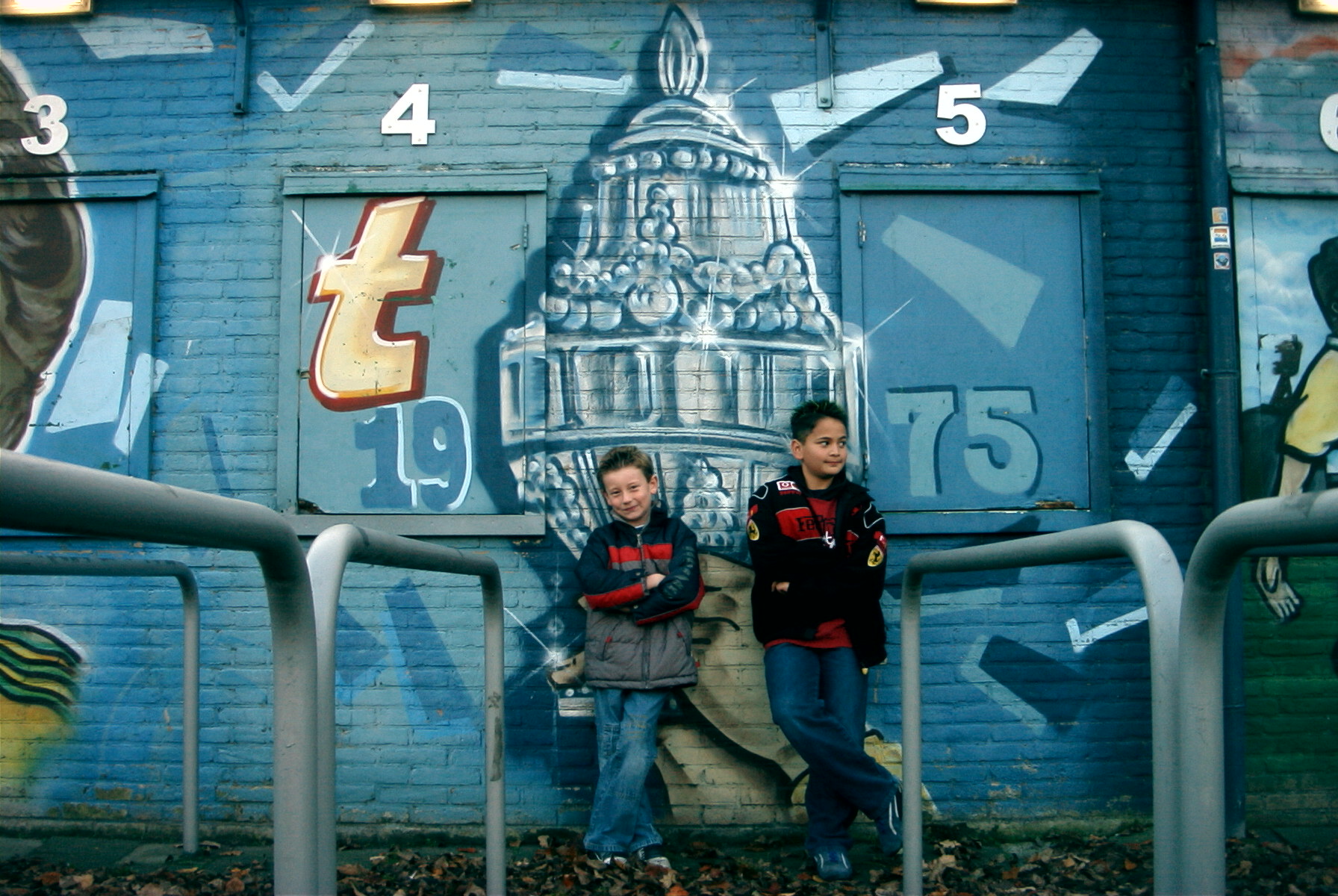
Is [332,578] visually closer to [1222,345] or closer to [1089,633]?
[1089,633]

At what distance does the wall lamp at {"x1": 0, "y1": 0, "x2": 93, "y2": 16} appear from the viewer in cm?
511

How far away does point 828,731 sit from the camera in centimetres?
403

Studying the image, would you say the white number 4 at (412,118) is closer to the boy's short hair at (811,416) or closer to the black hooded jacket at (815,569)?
the boy's short hair at (811,416)

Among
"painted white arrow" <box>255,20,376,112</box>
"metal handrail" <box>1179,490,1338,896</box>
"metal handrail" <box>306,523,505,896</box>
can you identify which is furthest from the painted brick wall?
"metal handrail" <box>1179,490,1338,896</box>

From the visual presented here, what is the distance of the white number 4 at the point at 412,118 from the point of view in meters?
5.06

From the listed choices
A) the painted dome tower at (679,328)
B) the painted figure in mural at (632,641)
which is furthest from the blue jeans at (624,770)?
the painted dome tower at (679,328)

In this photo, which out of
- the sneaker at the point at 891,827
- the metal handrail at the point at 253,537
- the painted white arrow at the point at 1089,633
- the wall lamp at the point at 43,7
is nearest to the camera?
the metal handrail at the point at 253,537

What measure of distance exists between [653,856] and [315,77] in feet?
13.1

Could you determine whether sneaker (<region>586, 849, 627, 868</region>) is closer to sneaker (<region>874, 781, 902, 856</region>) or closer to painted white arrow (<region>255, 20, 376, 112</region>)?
sneaker (<region>874, 781, 902, 856</region>)

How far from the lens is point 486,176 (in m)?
4.99

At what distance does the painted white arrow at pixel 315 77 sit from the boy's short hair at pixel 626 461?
2.43m

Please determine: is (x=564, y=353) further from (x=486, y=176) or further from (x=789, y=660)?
(x=789, y=660)

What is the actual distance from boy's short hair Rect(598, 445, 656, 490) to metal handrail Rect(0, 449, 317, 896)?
2636 millimetres

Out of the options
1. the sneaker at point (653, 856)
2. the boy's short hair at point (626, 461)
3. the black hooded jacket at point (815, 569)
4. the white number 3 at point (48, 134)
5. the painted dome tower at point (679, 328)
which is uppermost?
the white number 3 at point (48, 134)
